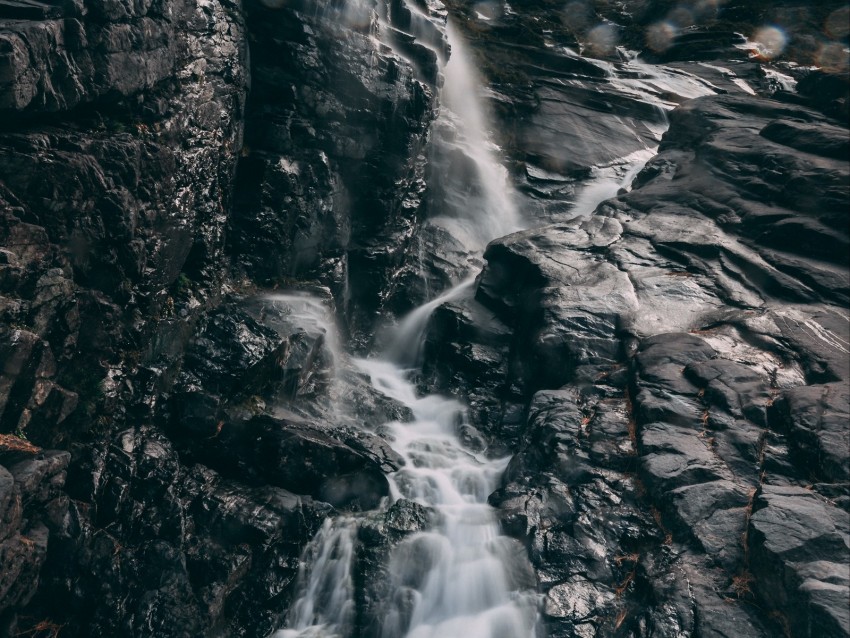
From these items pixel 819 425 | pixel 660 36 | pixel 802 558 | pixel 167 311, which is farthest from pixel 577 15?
pixel 802 558

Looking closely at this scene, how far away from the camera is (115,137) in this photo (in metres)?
12.5

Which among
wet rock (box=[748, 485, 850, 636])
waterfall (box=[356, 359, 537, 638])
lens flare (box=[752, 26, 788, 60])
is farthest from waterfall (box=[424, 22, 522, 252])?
lens flare (box=[752, 26, 788, 60])

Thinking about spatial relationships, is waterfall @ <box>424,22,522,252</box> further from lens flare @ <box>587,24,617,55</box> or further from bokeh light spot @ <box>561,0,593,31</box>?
bokeh light spot @ <box>561,0,593,31</box>

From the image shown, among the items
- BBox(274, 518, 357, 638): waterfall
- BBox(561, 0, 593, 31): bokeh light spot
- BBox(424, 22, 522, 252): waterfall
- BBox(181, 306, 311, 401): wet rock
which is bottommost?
BBox(274, 518, 357, 638): waterfall

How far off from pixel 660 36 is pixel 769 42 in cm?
607

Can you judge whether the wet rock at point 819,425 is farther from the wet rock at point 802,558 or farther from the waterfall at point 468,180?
the waterfall at point 468,180

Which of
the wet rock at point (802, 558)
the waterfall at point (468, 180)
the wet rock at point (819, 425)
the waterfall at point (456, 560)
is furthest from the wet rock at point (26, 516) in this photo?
the waterfall at point (468, 180)

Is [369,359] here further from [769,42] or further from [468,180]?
[769,42]

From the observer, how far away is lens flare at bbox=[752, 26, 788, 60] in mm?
34812

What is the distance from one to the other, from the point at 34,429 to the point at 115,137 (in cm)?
590

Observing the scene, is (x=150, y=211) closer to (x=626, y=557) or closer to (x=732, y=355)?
(x=626, y=557)

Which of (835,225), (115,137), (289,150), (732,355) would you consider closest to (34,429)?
(115,137)

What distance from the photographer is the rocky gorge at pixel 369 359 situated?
10.7 meters

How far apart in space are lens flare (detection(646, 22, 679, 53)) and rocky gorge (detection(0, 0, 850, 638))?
Result: 15652 millimetres
